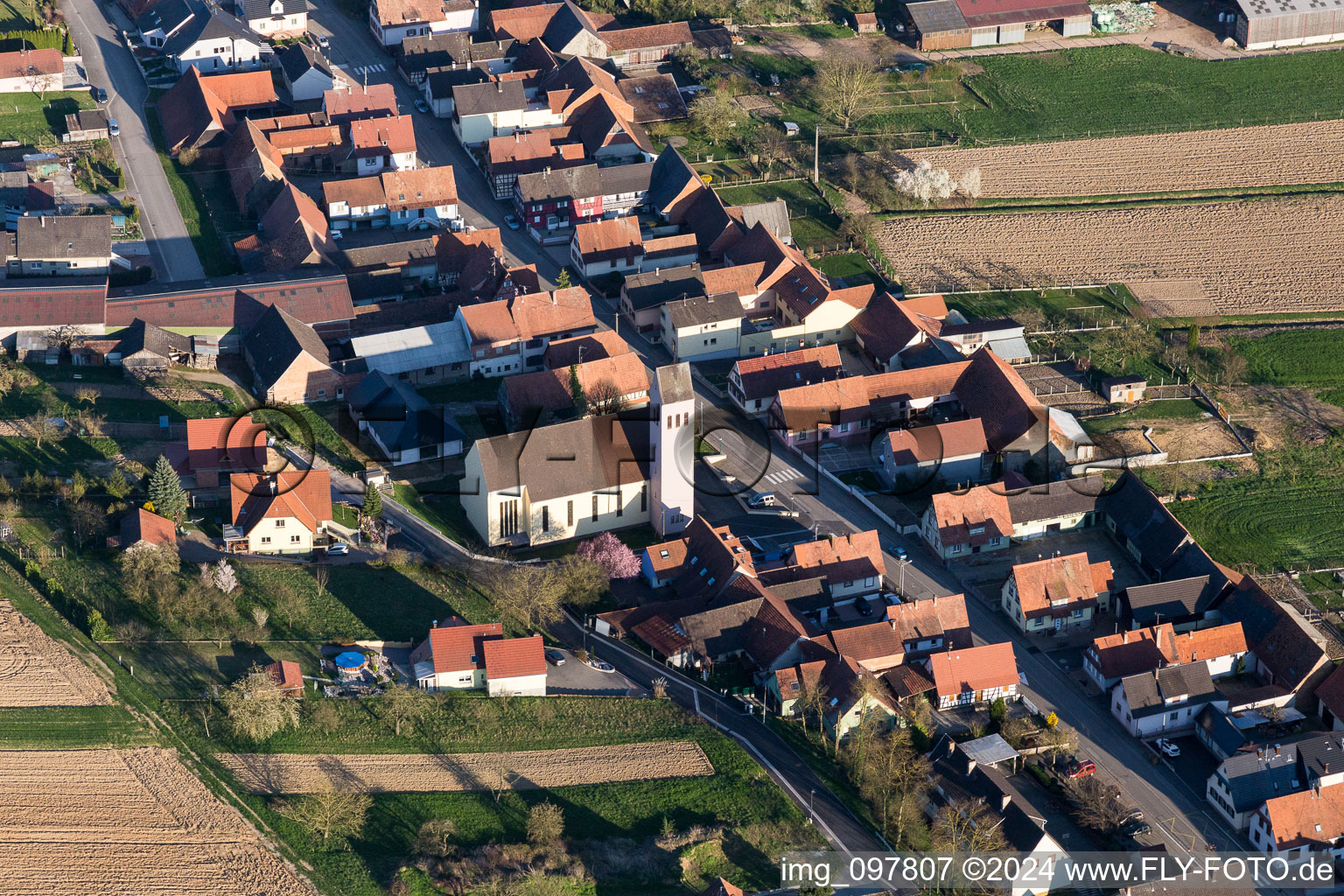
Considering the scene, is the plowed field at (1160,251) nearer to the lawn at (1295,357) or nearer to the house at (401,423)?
the lawn at (1295,357)

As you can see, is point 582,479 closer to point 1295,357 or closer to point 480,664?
point 480,664

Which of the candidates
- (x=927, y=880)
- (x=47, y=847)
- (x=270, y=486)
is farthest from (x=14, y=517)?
(x=927, y=880)

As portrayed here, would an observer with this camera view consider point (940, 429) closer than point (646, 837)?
No

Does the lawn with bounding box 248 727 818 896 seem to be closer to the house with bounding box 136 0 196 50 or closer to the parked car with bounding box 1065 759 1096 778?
the parked car with bounding box 1065 759 1096 778

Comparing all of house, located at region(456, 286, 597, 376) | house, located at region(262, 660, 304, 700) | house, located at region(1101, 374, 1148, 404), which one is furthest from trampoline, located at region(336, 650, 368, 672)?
house, located at region(1101, 374, 1148, 404)

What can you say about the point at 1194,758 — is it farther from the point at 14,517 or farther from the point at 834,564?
the point at 14,517

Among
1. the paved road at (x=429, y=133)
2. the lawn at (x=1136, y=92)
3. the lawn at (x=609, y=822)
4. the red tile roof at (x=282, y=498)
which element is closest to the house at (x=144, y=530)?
the red tile roof at (x=282, y=498)

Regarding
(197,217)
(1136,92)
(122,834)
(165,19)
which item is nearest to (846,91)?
(1136,92)
